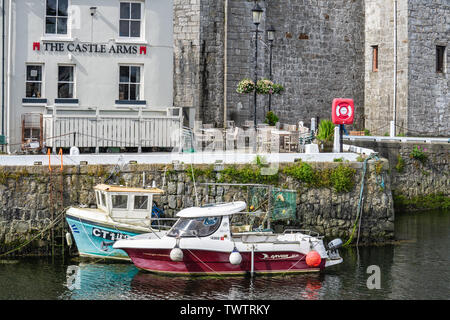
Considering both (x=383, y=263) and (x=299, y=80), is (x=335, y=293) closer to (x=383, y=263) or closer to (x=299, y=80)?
(x=383, y=263)

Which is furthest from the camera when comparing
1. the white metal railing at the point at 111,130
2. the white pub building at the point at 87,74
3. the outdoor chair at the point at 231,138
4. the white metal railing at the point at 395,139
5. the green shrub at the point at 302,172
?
the white metal railing at the point at 395,139

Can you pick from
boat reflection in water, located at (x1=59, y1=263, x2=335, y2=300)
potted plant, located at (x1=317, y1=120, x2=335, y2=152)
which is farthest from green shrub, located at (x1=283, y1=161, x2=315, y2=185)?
potted plant, located at (x1=317, y1=120, x2=335, y2=152)

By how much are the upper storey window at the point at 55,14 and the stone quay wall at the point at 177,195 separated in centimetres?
580

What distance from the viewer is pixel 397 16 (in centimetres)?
3428

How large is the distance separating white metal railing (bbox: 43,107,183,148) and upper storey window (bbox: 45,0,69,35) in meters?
2.68

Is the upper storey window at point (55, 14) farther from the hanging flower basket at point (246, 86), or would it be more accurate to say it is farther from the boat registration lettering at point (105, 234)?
the boat registration lettering at point (105, 234)

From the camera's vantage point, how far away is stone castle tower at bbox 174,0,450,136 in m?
30.3

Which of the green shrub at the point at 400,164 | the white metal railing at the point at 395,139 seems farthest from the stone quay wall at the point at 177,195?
the white metal railing at the point at 395,139

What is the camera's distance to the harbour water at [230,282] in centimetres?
1681

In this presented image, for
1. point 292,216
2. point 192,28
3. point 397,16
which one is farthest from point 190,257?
point 397,16

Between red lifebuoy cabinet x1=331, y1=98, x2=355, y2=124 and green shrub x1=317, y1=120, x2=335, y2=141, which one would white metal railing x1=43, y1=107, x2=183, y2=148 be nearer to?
red lifebuoy cabinet x1=331, y1=98, x2=355, y2=124

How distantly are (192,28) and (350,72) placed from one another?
9374 millimetres

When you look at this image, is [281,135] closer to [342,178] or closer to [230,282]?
[342,178]

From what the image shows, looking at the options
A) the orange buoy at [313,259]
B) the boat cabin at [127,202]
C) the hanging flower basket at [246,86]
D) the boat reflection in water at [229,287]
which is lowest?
the boat reflection in water at [229,287]
